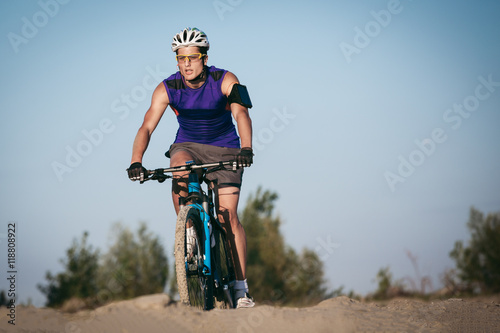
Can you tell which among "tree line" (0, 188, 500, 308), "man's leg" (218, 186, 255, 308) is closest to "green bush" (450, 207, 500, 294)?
"tree line" (0, 188, 500, 308)

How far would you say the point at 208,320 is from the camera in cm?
392

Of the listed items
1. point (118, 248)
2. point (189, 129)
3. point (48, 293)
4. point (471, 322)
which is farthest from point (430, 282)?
point (118, 248)

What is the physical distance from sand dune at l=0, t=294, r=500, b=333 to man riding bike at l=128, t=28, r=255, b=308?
1.56m

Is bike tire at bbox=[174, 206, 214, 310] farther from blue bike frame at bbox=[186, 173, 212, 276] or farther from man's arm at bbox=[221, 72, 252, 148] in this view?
man's arm at bbox=[221, 72, 252, 148]

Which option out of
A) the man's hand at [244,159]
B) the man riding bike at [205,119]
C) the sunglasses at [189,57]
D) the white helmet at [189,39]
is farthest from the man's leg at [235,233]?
the white helmet at [189,39]

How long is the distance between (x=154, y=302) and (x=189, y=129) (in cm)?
242

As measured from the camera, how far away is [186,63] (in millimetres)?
5660

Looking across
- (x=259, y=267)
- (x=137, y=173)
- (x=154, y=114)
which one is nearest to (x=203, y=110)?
(x=154, y=114)

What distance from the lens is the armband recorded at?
18.6 feet

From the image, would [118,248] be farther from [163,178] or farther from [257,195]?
[163,178]

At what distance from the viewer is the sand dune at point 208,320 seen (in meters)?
3.73

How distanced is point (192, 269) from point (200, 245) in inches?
12.3

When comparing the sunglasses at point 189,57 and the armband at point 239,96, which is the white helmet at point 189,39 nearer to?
the sunglasses at point 189,57

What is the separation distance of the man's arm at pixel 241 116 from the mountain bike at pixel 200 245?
435 millimetres
